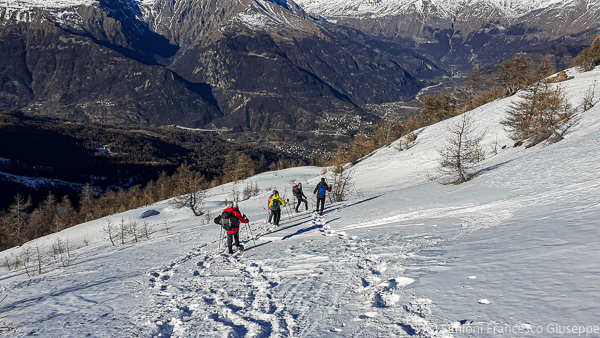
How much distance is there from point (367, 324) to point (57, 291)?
321 inches

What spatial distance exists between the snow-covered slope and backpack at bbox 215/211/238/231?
0.99 metres

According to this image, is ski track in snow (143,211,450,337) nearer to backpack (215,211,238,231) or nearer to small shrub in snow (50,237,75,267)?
backpack (215,211,238,231)

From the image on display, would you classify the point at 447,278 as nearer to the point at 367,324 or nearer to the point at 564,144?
the point at 367,324

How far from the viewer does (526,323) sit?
397 centimetres

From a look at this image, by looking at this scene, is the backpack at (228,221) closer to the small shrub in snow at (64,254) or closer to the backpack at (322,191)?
the backpack at (322,191)

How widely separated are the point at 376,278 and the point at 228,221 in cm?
582

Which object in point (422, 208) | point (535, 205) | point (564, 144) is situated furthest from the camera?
point (564, 144)

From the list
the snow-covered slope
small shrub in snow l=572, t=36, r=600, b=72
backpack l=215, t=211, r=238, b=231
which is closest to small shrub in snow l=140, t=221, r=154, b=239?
the snow-covered slope

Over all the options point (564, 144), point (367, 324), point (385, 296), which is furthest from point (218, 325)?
point (564, 144)

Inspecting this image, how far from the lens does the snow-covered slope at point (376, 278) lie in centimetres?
458

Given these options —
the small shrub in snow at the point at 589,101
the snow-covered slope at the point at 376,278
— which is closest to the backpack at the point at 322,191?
the snow-covered slope at the point at 376,278

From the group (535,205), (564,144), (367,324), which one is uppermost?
(564,144)

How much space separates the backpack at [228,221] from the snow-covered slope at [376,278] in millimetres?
991

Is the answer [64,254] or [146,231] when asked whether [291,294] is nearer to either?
[146,231]
